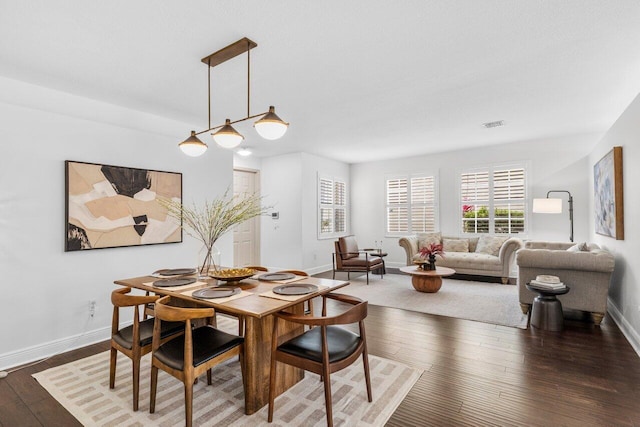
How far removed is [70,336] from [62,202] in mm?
1320

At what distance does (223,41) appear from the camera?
2447 mm

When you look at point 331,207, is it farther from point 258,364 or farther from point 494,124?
point 258,364

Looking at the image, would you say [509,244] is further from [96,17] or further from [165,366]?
[96,17]

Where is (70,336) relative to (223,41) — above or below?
below

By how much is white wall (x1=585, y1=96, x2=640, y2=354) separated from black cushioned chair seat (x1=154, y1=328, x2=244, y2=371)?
3.49 m

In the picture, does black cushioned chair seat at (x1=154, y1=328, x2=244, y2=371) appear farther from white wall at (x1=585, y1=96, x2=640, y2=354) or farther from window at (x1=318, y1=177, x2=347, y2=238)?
window at (x1=318, y1=177, x2=347, y2=238)

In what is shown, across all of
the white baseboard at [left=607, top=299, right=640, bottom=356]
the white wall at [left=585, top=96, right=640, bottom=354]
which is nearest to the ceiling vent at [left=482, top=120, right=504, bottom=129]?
the white wall at [left=585, top=96, right=640, bottom=354]

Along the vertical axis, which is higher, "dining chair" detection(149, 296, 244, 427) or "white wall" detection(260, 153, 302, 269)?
"white wall" detection(260, 153, 302, 269)

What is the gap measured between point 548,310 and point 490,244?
287 cm

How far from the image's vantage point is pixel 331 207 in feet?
24.8

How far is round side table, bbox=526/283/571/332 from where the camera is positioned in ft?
11.2

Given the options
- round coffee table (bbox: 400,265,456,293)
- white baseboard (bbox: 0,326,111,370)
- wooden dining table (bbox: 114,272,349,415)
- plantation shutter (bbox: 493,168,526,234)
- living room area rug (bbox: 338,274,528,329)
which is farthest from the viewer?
plantation shutter (bbox: 493,168,526,234)

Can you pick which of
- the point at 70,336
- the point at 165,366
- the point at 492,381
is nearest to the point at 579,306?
the point at 492,381

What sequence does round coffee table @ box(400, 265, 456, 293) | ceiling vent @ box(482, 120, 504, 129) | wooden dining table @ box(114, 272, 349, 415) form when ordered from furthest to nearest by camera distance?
round coffee table @ box(400, 265, 456, 293) → ceiling vent @ box(482, 120, 504, 129) → wooden dining table @ box(114, 272, 349, 415)
